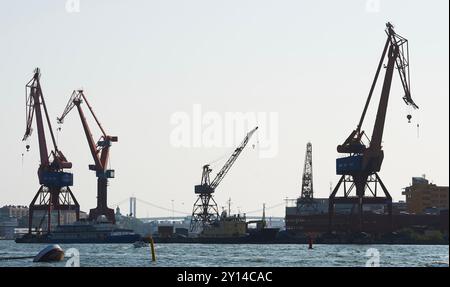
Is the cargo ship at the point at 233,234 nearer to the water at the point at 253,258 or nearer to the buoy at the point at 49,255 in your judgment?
the water at the point at 253,258

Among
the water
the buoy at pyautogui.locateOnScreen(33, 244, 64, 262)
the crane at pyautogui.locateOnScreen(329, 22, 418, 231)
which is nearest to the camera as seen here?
the water

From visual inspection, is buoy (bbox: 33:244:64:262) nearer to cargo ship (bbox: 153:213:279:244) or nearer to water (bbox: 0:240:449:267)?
water (bbox: 0:240:449:267)

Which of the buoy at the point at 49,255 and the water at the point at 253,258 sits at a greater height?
the buoy at the point at 49,255

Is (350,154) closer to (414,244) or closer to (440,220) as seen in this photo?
(414,244)

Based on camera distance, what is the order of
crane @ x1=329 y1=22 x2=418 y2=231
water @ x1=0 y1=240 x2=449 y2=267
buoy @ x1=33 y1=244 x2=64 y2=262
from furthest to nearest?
crane @ x1=329 y1=22 x2=418 y2=231 < buoy @ x1=33 y1=244 x2=64 y2=262 < water @ x1=0 y1=240 x2=449 y2=267

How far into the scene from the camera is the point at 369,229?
18738cm

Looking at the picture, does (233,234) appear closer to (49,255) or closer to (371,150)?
(371,150)

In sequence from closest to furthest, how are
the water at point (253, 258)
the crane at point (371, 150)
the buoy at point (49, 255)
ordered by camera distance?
the water at point (253, 258)
the buoy at point (49, 255)
the crane at point (371, 150)

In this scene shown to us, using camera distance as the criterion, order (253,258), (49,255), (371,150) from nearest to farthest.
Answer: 1. (49,255)
2. (253,258)
3. (371,150)

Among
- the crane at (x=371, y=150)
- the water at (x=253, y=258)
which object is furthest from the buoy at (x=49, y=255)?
the crane at (x=371, y=150)

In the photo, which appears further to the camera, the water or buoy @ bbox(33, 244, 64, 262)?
buoy @ bbox(33, 244, 64, 262)

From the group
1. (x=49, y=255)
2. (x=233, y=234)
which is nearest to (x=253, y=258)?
(x=49, y=255)

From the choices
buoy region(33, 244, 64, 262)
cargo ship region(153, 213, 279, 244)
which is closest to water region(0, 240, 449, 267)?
buoy region(33, 244, 64, 262)
